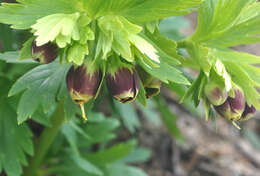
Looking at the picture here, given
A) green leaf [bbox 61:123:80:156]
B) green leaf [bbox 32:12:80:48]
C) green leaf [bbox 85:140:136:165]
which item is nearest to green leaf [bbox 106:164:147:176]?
green leaf [bbox 85:140:136:165]

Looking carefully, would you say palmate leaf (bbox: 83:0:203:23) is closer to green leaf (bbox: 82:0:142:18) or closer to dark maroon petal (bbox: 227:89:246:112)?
green leaf (bbox: 82:0:142:18)

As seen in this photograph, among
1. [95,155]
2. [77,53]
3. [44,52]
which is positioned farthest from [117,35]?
[95,155]

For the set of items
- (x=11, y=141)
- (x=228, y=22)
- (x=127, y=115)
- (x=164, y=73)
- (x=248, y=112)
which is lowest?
(x=127, y=115)

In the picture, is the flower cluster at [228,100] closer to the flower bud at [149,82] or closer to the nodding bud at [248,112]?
the nodding bud at [248,112]

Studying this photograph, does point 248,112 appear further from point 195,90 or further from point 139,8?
point 139,8

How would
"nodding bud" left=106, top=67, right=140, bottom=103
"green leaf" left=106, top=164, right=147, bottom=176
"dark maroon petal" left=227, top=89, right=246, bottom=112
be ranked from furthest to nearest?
"green leaf" left=106, top=164, right=147, bottom=176
"dark maroon petal" left=227, top=89, right=246, bottom=112
"nodding bud" left=106, top=67, right=140, bottom=103

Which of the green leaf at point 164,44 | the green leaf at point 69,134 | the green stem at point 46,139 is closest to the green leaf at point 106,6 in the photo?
the green leaf at point 164,44
